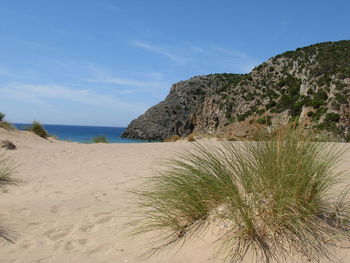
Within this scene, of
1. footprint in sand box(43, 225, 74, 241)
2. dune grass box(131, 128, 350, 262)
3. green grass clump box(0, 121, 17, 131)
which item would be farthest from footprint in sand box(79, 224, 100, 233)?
green grass clump box(0, 121, 17, 131)

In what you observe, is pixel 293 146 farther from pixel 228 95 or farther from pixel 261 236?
pixel 228 95

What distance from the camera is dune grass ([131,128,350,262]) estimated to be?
2.27m

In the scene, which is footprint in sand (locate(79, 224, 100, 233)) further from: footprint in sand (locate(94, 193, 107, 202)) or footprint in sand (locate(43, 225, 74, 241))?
footprint in sand (locate(94, 193, 107, 202))

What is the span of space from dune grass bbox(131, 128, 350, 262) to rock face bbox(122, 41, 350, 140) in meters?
9.87

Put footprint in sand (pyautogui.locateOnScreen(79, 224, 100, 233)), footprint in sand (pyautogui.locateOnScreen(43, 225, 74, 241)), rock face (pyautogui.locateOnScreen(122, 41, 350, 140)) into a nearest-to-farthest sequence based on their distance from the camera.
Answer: footprint in sand (pyautogui.locateOnScreen(43, 225, 74, 241)) < footprint in sand (pyautogui.locateOnScreen(79, 224, 100, 233)) < rock face (pyautogui.locateOnScreen(122, 41, 350, 140))

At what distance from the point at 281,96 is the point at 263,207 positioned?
Answer: 27.0 meters

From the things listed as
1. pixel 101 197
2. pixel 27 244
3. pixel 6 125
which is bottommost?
pixel 27 244

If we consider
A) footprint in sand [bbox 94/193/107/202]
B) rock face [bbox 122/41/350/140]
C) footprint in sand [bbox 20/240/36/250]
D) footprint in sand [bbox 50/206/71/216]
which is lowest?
footprint in sand [bbox 20/240/36/250]

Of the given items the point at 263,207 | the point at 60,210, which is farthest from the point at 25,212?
the point at 263,207

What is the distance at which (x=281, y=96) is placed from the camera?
2764cm

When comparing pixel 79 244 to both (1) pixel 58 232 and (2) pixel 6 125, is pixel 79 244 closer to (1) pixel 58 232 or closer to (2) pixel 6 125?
(1) pixel 58 232

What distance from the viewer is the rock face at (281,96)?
21547 mm

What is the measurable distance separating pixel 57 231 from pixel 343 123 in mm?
20611

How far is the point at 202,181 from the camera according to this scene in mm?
2830
